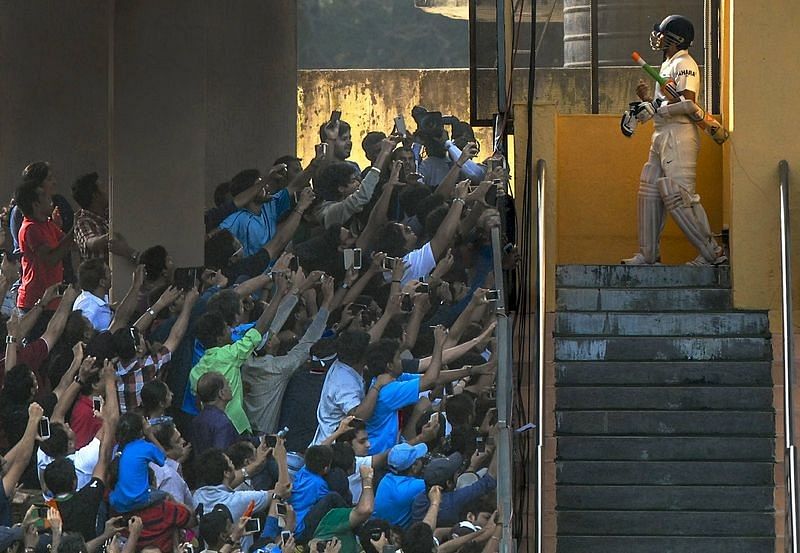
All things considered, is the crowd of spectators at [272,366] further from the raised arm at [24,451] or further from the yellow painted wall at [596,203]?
the yellow painted wall at [596,203]

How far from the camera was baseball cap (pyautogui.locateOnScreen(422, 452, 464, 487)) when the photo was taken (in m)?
8.10

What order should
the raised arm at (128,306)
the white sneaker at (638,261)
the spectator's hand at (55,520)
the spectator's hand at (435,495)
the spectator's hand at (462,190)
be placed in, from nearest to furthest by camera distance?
the spectator's hand at (55,520) → the spectator's hand at (435,495) → the raised arm at (128,306) → the spectator's hand at (462,190) → the white sneaker at (638,261)

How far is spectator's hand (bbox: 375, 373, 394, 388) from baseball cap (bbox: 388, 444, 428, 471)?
372mm

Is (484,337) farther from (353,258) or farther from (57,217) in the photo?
(57,217)

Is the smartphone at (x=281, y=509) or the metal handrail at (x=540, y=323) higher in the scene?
the metal handrail at (x=540, y=323)

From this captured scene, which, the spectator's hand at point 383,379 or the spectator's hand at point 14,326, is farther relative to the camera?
the spectator's hand at point 14,326

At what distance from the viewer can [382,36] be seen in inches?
1048

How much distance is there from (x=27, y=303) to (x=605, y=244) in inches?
149

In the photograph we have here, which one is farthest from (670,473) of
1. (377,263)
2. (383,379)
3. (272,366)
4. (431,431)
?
(272,366)

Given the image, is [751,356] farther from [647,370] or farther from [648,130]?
[648,130]

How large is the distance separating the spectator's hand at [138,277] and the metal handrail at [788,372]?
3.43 metres

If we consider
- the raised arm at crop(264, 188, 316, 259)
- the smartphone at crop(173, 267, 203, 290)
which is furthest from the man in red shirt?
the raised arm at crop(264, 188, 316, 259)

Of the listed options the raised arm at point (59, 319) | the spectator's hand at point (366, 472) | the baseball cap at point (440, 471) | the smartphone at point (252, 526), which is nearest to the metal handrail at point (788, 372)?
the baseball cap at point (440, 471)

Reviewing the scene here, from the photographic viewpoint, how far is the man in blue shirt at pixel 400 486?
8008 millimetres
